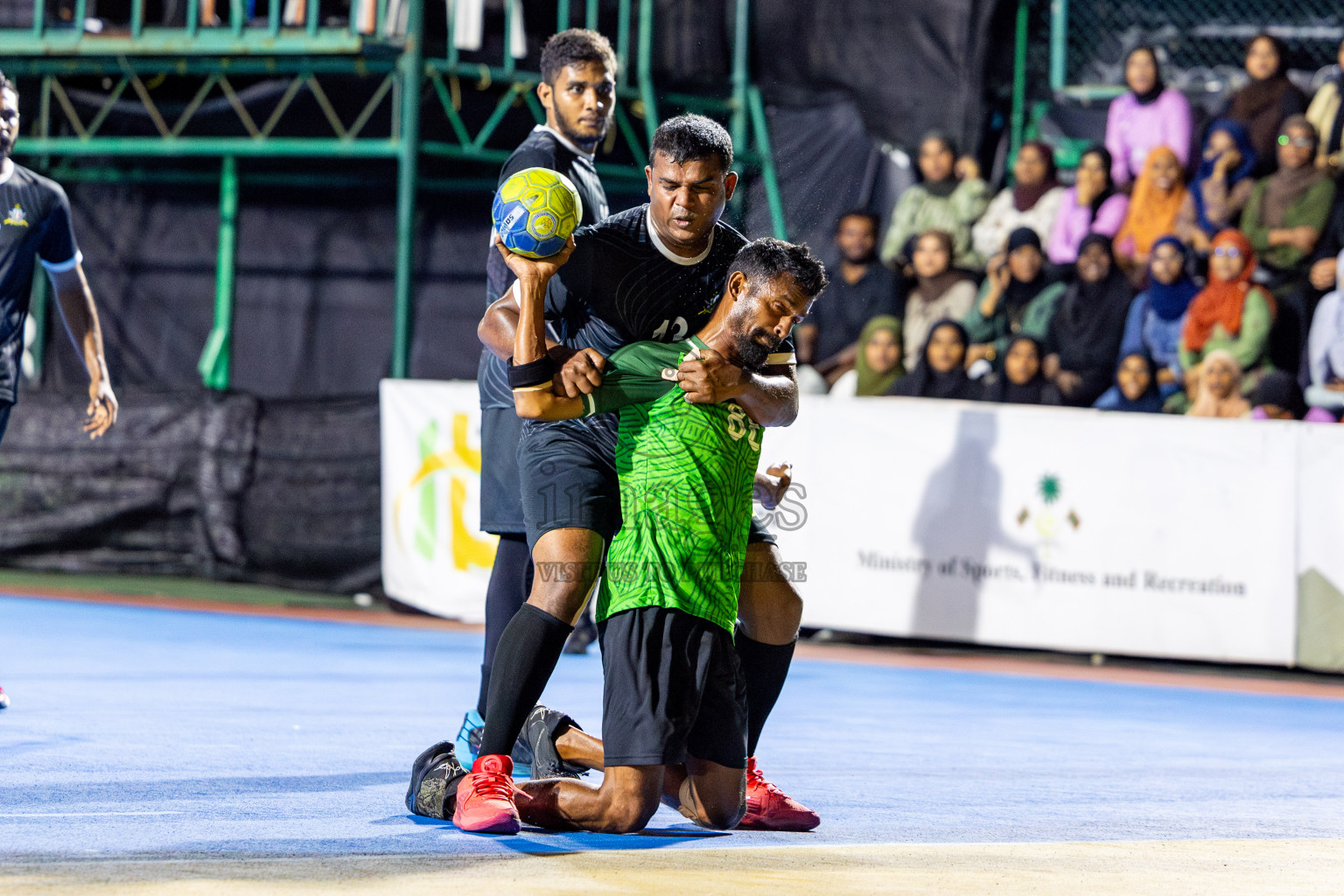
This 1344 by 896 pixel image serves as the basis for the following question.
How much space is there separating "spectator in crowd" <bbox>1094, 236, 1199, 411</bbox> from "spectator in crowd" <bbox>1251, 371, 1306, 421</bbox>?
64 centimetres

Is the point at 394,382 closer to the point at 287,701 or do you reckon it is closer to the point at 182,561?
the point at 182,561

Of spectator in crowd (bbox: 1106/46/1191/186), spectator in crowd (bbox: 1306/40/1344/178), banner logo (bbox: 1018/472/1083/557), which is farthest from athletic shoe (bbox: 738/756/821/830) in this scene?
spectator in crowd (bbox: 1106/46/1191/186)

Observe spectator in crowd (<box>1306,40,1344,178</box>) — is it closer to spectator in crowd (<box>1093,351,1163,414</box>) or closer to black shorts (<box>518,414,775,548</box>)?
spectator in crowd (<box>1093,351,1163,414</box>)

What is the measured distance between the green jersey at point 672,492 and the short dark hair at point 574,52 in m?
1.37

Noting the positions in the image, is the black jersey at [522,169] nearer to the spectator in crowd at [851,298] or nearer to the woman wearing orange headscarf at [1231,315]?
the woman wearing orange headscarf at [1231,315]

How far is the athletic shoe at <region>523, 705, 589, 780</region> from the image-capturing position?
15.8ft

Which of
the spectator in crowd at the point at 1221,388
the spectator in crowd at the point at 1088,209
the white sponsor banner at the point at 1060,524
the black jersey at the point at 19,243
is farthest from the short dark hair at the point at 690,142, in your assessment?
the spectator in crowd at the point at 1088,209

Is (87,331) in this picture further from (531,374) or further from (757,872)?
(757,872)

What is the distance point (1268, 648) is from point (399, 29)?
7863mm

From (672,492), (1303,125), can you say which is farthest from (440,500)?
(672,492)

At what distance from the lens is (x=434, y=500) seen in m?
10.7

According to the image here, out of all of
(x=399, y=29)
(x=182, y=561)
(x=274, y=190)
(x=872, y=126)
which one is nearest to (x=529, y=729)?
(x=182, y=561)

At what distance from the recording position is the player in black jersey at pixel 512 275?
5.05 metres

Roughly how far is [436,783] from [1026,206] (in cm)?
913
